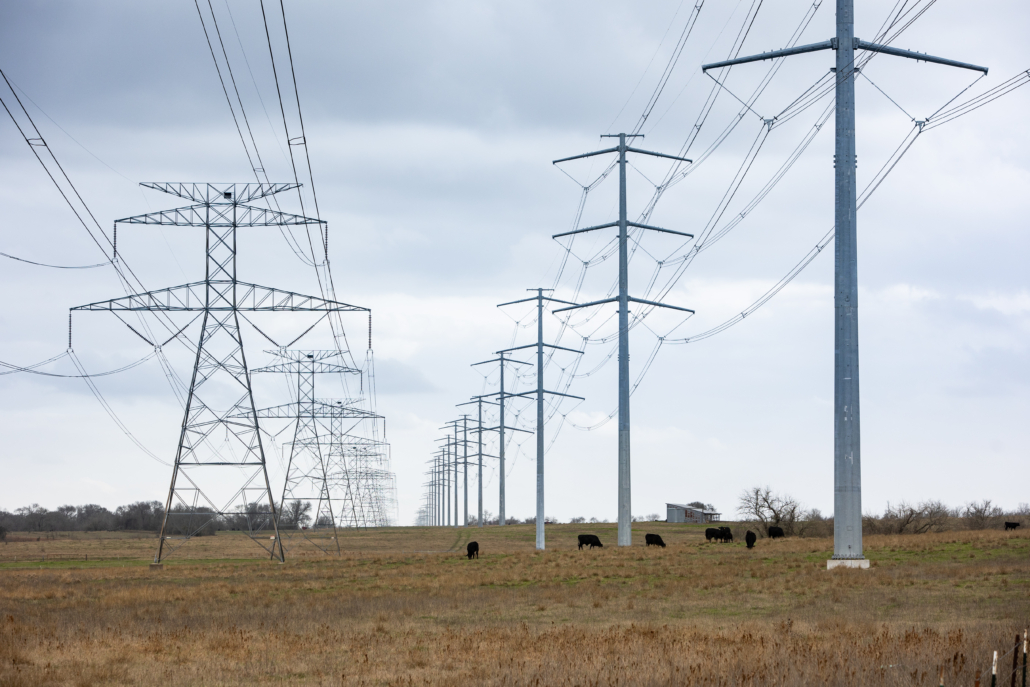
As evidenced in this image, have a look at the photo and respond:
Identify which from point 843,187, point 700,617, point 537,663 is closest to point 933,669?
point 537,663

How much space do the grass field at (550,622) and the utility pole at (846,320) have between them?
169cm

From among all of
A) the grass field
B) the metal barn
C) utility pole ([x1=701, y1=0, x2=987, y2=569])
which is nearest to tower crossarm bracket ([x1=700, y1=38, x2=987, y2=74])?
utility pole ([x1=701, y1=0, x2=987, y2=569])

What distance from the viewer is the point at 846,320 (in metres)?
30.8

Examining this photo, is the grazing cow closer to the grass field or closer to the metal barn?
the grass field

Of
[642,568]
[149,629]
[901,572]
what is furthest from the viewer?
[642,568]

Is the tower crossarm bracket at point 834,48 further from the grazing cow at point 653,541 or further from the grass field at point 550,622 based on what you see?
the grazing cow at point 653,541

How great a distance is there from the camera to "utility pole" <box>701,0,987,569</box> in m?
30.6

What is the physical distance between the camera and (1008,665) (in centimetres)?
1538

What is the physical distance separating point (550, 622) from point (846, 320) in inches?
529

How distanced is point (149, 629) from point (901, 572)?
2142 centimetres

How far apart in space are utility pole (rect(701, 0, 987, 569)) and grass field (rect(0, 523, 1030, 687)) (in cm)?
169

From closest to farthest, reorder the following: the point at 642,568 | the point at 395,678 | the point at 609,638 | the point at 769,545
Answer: the point at 395,678 < the point at 609,638 < the point at 642,568 < the point at 769,545

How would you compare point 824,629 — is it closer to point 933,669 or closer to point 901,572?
point 933,669

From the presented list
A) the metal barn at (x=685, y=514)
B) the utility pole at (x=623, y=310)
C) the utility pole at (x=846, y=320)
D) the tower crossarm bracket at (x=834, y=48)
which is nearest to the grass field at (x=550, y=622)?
the utility pole at (x=846, y=320)
